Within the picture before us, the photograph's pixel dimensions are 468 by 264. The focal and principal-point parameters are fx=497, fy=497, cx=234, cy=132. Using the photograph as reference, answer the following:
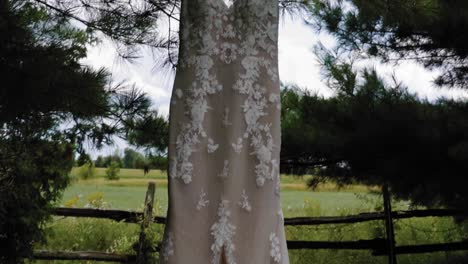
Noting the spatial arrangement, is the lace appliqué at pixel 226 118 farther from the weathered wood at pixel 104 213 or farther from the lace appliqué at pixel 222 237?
the weathered wood at pixel 104 213

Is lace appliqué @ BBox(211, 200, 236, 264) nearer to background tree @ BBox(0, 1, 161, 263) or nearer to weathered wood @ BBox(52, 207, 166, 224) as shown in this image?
background tree @ BBox(0, 1, 161, 263)

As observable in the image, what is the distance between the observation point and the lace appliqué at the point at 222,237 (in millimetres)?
1759

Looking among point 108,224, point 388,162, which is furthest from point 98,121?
point 108,224

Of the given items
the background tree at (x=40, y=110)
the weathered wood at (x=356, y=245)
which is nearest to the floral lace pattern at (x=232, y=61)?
the background tree at (x=40, y=110)

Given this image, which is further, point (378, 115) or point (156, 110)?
point (378, 115)

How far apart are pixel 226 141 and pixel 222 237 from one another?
1.13ft

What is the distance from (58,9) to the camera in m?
3.59

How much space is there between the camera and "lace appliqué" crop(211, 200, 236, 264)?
176 centimetres

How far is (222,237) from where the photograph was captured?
176 cm

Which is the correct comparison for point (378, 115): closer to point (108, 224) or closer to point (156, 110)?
point (156, 110)

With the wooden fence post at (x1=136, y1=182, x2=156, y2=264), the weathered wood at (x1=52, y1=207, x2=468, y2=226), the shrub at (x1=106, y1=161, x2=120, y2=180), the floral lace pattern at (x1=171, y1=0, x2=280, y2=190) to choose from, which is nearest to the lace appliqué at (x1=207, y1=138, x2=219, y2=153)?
the floral lace pattern at (x1=171, y1=0, x2=280, y2=190)

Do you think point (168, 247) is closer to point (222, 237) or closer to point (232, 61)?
point (222, 237)

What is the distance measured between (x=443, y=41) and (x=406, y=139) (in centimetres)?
88

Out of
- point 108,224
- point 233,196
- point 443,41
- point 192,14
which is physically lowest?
point 108,224
